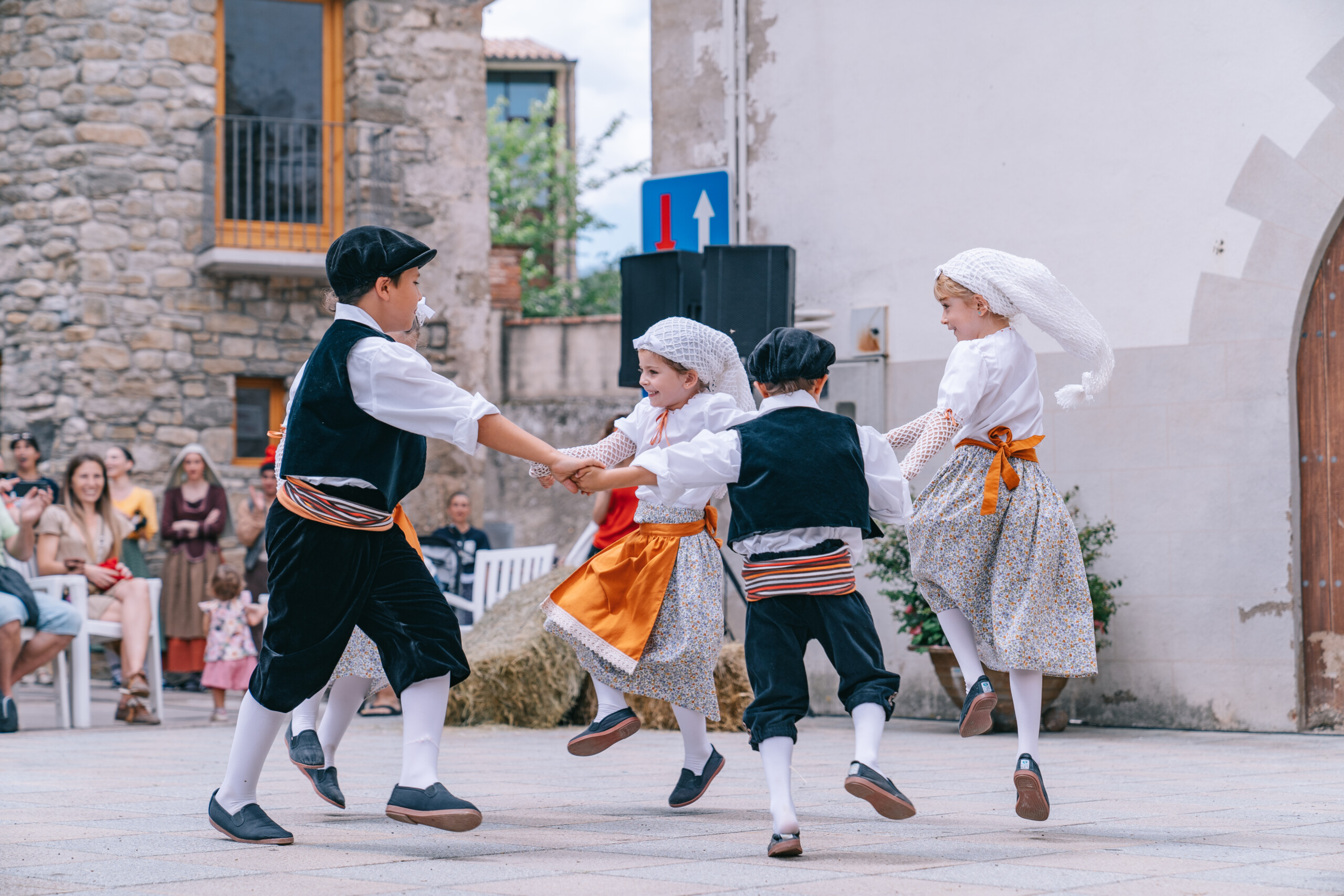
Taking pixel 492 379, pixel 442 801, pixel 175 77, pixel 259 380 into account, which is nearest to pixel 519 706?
pixel 442 801

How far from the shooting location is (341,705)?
5.09m

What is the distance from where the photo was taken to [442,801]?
157 inches

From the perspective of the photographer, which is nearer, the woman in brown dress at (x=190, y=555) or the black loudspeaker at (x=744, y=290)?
the black loudspeaker at (x=744, y=290)

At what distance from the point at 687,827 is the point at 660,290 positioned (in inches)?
157

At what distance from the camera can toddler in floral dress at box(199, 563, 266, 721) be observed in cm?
906

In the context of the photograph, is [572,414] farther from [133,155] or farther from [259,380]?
[133,155]

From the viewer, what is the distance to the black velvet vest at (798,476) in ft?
14.0

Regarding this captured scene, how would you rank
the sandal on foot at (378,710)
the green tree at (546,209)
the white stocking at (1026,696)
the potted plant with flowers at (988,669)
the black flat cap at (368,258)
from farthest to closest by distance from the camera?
the green tree at (546,209)
the sandal on foot at (378,710)
the potted plant with flowers at (988,669)
the white stocking at (1026,696)
the black flat cap at (368,258)

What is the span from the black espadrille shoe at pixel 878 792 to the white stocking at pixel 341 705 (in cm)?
178

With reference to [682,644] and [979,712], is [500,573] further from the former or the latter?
[979,712]

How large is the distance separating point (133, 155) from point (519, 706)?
27.2 feet

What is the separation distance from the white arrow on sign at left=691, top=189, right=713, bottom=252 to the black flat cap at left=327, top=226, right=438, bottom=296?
445 cm

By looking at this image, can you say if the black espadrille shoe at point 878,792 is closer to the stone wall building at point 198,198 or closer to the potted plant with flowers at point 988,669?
the potted plant with flowers at point 988,669

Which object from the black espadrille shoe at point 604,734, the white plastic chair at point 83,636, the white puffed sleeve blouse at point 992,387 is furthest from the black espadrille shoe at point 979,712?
the white plastic chair at point 83,636
